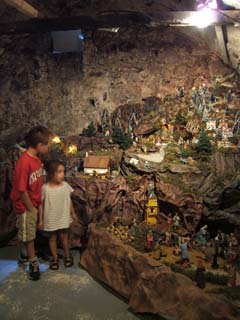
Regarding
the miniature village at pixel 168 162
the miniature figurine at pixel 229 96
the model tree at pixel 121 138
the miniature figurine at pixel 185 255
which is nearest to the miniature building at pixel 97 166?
the miniature village at pixel 168 162

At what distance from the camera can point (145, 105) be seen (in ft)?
23.9

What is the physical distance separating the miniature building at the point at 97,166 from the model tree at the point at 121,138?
77cm

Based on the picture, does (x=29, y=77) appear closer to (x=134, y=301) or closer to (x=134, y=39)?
(x=134, y=39)

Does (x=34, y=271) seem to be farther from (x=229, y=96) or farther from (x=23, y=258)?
(x=229, y=96)

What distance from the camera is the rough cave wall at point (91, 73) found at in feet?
24.3

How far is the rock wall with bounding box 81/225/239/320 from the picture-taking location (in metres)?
3.11

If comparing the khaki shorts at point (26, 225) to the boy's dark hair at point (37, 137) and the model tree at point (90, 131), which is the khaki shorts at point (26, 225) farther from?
the model tree at point (90, 131)

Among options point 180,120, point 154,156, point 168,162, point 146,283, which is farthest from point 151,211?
point 180,120

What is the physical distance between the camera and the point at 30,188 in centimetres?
417

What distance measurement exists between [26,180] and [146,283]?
1.72 m

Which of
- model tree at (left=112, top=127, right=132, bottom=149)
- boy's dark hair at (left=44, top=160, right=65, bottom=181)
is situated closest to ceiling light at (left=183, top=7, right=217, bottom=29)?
model tree at (left=112, top=127, right=132, bottom=149)

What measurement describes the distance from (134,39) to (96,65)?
948mm

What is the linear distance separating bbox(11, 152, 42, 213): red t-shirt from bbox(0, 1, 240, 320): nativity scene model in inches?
8.9

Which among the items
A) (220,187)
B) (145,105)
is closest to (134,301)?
(220,187)
